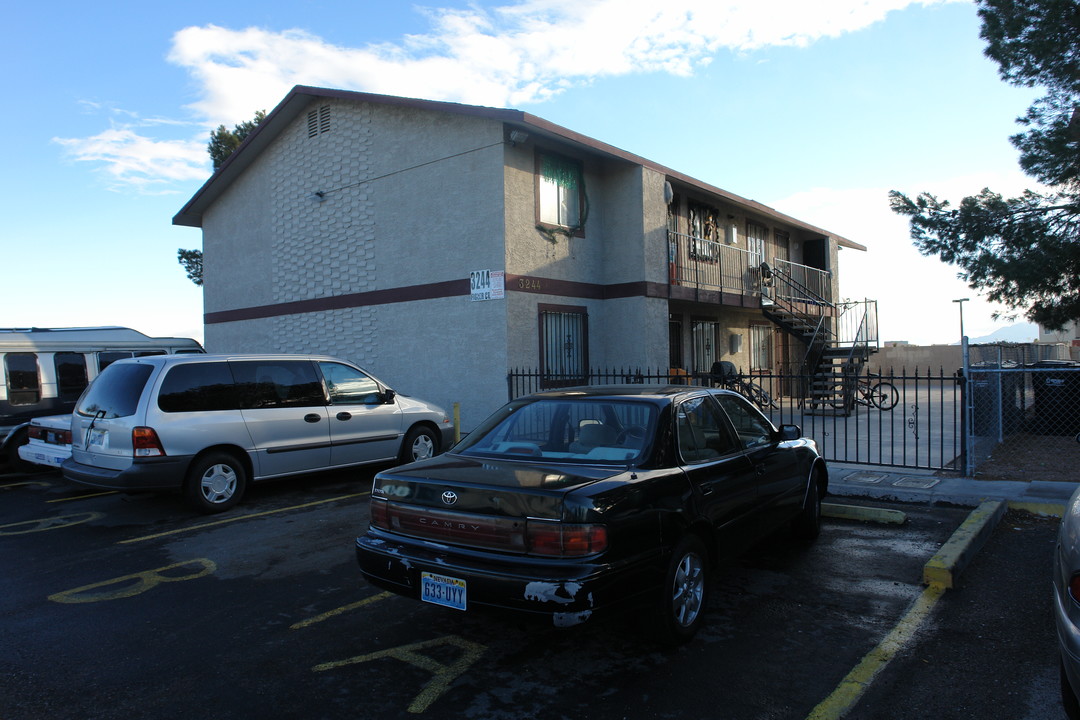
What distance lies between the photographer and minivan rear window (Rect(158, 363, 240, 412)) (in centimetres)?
752

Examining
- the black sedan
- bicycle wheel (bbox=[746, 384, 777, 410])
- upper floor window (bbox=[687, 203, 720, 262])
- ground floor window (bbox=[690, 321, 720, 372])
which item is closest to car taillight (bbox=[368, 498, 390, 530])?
the black sedan

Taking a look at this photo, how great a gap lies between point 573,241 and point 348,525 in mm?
8696

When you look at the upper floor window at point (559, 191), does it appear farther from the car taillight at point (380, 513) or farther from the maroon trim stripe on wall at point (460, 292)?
the car taillight at point (380, 513)

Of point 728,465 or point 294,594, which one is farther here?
point 294,594

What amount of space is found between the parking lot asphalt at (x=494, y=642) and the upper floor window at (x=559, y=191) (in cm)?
883

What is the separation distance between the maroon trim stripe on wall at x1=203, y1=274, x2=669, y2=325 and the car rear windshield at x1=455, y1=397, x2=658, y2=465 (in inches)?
312

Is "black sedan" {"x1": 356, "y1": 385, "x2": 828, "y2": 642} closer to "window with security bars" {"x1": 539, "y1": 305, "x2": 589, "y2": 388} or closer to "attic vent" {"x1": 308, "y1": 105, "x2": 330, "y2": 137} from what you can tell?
"window with security bars" {"x1": 539, "y1": 305, "x2": 589, "y2": 388}

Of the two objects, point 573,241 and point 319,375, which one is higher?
point 573,241

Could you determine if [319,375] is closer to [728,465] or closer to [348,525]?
[348,525]

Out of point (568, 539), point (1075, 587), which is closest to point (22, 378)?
point (568, 539)

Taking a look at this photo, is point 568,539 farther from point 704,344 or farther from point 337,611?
point 704,344

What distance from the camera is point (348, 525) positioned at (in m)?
7.11

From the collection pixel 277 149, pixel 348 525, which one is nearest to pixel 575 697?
pixel 348 525

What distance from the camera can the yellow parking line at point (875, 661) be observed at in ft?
Result: 11.2
